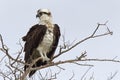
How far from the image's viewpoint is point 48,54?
367 inches

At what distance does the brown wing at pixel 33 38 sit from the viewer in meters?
8.80

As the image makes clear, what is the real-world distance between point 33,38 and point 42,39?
0.21m

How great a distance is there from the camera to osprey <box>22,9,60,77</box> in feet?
29.0

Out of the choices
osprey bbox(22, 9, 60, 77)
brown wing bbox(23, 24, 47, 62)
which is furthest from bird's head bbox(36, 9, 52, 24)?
brown wing bbox(23, 24, 47, 62)

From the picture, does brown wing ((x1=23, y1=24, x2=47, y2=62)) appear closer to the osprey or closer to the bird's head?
the osprey

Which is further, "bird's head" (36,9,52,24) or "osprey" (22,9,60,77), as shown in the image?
"bird's head" (36,9,52,24)

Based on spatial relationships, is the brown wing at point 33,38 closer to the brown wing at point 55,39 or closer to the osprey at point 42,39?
the osprey at point 42,39

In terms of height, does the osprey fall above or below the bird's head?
below

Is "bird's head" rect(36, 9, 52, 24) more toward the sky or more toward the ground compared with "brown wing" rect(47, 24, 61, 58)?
more toward the sky

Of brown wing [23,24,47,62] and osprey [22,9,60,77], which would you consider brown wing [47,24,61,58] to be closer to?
osprey [22,9,60,77]

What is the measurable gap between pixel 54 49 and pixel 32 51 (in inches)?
20.7

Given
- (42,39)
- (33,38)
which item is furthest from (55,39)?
(33,38)

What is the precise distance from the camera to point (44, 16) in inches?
359

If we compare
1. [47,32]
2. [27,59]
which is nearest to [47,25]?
[47,32]
